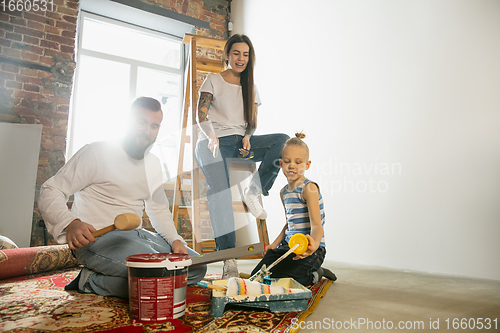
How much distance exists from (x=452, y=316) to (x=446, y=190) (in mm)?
1070

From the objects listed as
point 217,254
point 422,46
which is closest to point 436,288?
point 217,254

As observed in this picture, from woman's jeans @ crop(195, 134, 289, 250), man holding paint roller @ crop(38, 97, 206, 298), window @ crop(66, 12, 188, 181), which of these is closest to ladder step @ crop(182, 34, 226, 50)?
woman's jeans @ crop(195, 134, 289, 250)

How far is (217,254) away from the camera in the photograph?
57.9 inches

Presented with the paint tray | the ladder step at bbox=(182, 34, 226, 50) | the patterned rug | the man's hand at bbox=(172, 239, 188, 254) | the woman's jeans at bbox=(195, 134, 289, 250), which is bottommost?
the patterned rug

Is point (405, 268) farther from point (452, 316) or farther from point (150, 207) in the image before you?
point (150, 207)

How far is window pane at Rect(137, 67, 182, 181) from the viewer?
4.09m

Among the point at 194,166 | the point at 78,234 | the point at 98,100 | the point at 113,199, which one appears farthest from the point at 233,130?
the point at 98,100

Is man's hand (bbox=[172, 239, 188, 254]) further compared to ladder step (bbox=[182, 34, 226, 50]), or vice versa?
ladder step (bbox=[182, 34, 226, 50])

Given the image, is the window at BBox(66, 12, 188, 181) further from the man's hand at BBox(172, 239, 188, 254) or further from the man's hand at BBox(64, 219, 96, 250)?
the man's hand at BBox(64, 219, 96, 250)

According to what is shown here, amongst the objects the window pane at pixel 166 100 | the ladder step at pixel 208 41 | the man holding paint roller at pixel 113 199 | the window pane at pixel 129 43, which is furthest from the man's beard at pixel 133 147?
the window pane at pixel 129 43

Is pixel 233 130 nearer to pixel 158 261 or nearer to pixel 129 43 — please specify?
pixel 158 261

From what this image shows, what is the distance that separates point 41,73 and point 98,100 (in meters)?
0.62

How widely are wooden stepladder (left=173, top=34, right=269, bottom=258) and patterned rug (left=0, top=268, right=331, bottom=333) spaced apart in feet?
2.87

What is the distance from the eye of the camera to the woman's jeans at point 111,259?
1307 millimetres
